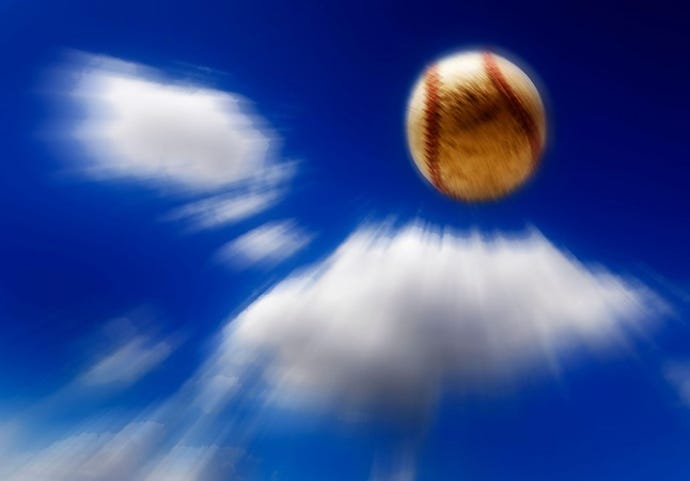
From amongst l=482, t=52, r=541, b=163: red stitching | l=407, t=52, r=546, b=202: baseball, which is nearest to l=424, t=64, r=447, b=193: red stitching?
l=407, t=52, r=546, b=202: baseball

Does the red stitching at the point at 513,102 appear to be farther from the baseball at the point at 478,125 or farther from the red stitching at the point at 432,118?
the red stitching at the point at 432,118

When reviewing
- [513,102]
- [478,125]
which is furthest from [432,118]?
[513,102]

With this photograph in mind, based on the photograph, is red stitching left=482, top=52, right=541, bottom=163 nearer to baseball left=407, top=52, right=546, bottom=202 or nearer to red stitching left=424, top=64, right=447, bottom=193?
baseball left=407, top=52, right=546, bottom=202

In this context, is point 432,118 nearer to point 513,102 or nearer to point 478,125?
point 478,125

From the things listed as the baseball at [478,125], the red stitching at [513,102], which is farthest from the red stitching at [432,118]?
Result: the red stitching at [513,102]

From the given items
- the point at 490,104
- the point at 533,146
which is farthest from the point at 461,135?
the point at 533,146
